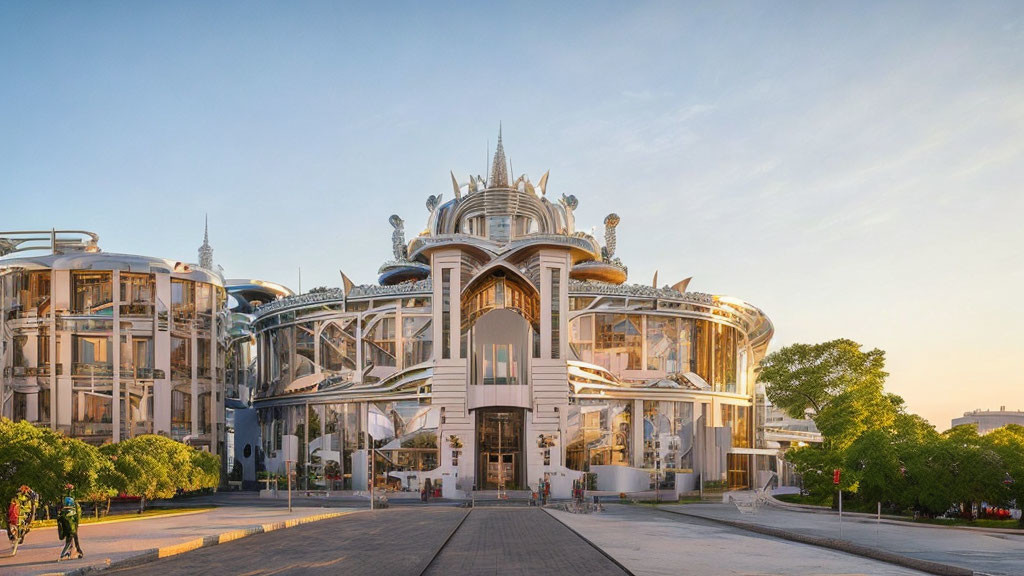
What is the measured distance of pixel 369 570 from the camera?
23531 mm

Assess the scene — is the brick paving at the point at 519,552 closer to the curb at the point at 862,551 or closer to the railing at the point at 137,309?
the curb at the point at 862,551

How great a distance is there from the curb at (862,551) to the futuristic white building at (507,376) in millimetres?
31692

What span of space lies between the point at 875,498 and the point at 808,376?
56.5 ft

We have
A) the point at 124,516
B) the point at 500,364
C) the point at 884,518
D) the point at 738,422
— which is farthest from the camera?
the point at 738,422

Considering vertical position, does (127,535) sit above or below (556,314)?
below

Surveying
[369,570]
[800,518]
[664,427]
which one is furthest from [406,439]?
[369,570]

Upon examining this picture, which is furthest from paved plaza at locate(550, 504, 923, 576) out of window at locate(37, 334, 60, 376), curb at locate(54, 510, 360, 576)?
window at locate(37, 334, 60, 376)

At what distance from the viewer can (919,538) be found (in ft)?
112

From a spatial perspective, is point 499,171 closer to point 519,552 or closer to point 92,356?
point 92,356

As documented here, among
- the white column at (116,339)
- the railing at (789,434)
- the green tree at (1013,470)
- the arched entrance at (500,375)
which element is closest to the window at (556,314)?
the arched entrance at (500,375)

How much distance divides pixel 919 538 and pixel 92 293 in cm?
6495

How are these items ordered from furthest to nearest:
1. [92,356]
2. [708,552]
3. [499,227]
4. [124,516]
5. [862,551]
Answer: [499,227] → [92,356] → [124,516] → [862,551] → [708,552]

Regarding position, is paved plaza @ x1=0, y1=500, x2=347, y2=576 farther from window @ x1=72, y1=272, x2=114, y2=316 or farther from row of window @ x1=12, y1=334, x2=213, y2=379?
window @ x1=72, y1=272, x2=114, y2=316

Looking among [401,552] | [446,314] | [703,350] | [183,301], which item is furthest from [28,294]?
[401,552]
